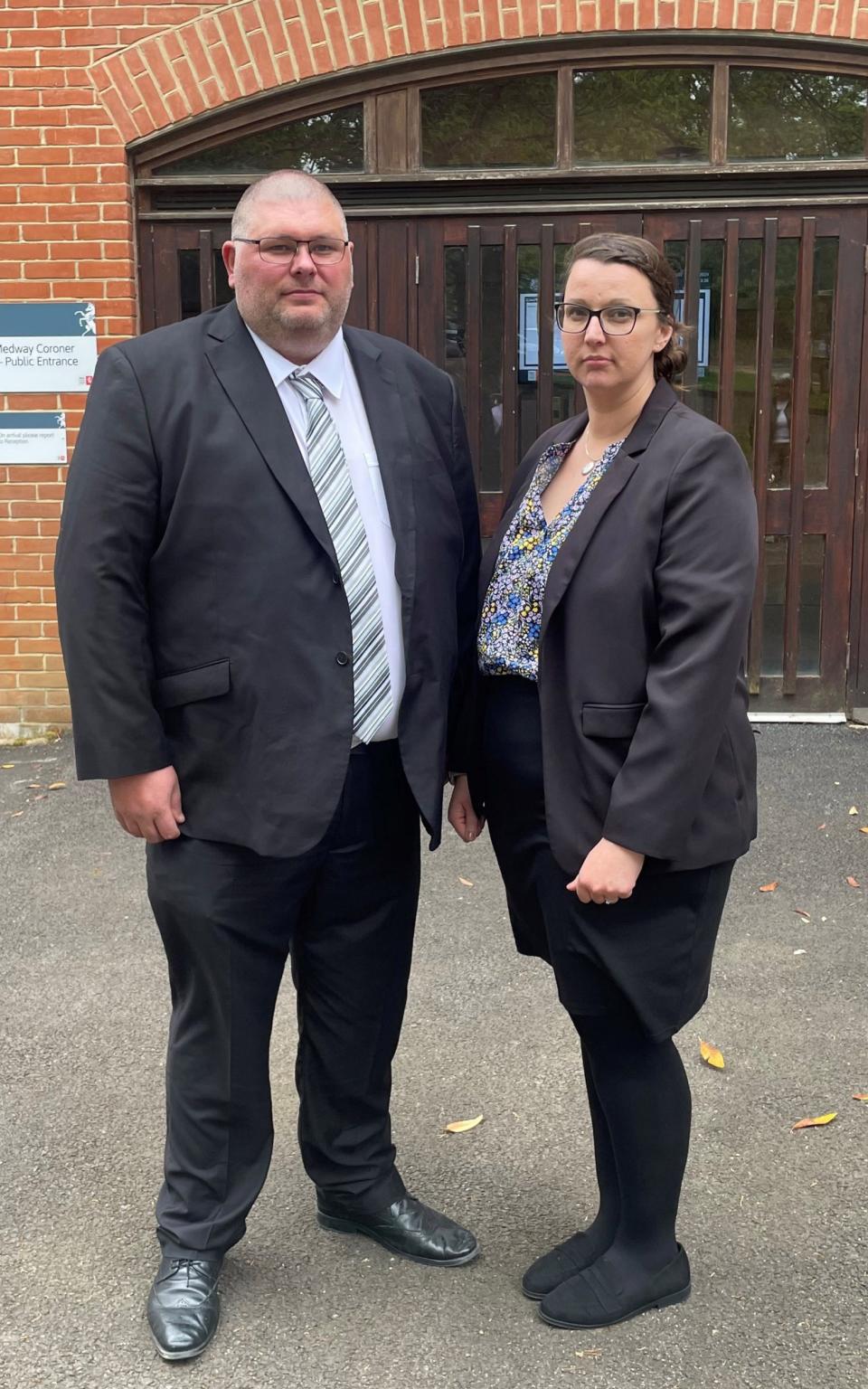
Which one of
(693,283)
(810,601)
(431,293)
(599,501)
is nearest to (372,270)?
(431,293)

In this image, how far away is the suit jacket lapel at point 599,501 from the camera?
2.29 meters

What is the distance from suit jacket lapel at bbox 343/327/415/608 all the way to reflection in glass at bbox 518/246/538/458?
12.3 feet

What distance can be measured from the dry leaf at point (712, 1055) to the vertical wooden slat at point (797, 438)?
10.6 ft

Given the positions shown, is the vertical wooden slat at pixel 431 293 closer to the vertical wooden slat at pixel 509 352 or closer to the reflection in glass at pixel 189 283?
the vertical wooden slat at pixel 509 352

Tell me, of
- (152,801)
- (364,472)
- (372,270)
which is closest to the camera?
(152,801)

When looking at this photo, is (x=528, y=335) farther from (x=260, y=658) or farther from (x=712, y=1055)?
(x=260, y=658)

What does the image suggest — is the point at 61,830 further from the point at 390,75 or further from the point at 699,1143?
the point at 390,75

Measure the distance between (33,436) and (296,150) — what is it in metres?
1.85

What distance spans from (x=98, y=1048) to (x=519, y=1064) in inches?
46.3

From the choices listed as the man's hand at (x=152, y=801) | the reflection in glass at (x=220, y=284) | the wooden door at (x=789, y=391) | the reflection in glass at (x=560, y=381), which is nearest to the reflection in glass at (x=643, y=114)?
the wooden door at (x=789, y=391)

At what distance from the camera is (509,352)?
20.7 ft

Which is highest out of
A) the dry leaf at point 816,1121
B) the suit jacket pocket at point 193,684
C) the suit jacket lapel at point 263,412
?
the suit jacket lapel at point 263,412

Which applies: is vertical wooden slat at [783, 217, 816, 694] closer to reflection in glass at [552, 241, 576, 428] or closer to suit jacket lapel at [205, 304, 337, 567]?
reflection in glass at [552, 241, 576, 428]

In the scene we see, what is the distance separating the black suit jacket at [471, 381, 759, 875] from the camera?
7.21 feet
